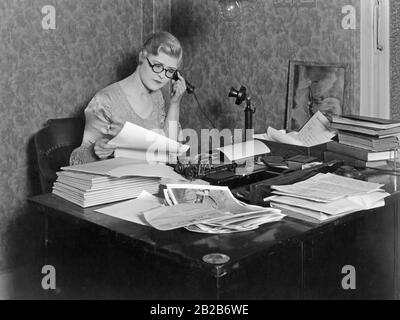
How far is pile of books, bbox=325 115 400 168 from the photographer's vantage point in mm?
2307

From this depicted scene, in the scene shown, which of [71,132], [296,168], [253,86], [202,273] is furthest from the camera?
[253,86]

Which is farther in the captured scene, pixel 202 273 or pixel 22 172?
pixel 22 172

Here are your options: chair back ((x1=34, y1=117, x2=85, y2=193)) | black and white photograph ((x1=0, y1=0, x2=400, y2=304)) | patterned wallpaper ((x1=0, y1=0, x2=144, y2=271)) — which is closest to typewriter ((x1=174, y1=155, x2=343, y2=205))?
black and white photograph ((x1=0, y1=0, x2=400, y2=304))

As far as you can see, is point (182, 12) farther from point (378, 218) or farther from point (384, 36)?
point (378, 218)

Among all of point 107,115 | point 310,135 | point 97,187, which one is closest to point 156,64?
point 107,115

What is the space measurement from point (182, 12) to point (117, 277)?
2110 millimetres

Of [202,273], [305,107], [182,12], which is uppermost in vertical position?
[182,12]

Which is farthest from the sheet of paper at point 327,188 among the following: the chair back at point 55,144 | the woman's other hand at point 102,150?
the chair back at point 55,144

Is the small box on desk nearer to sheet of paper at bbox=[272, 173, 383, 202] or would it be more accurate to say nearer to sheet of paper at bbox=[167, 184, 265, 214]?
sheet of paper at bbox=[272, 173, 383, 202]

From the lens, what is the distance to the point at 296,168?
88.0 inches

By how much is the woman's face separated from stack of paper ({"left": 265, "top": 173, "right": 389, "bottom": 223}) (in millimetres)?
1013

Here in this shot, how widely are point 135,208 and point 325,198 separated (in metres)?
0.56

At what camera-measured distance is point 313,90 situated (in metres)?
2.88

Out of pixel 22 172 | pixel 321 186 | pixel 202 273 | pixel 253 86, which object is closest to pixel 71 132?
pixel 22 172
